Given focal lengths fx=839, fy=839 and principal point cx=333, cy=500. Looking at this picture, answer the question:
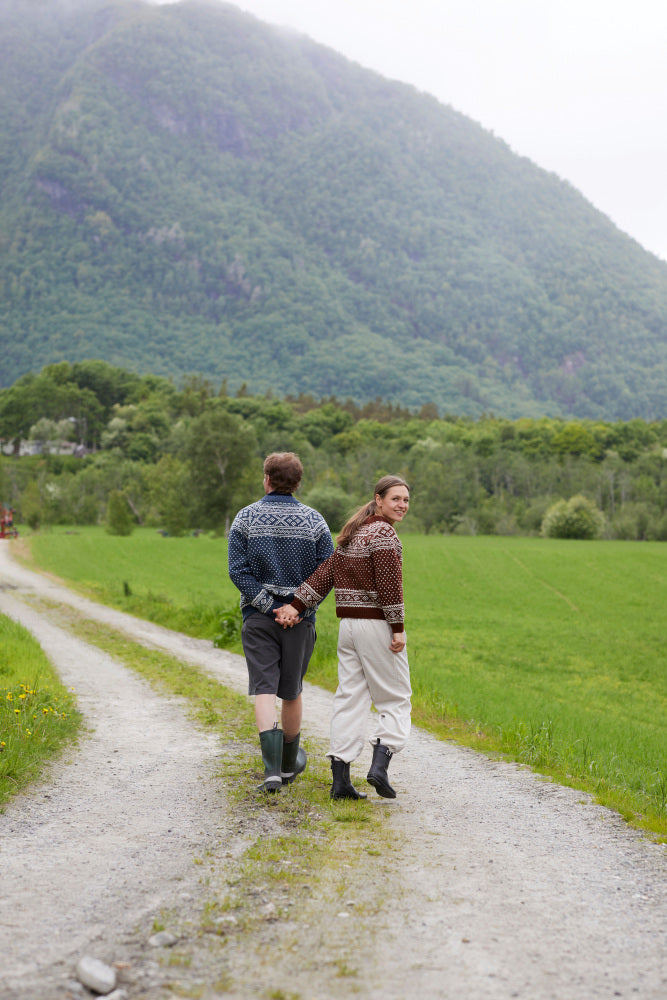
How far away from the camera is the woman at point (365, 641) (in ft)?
21.0

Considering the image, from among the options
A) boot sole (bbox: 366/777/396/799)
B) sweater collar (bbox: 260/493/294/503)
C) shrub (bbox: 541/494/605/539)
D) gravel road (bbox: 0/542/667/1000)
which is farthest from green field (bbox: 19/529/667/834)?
shrub (bbox: 541/494/605/539)

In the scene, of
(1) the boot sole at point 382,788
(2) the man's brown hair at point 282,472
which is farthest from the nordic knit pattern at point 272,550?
(1) the boot sole at point 382,788

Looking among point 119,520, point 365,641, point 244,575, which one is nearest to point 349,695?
point 365,641

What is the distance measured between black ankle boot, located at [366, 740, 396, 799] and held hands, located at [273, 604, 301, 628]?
3.77 ft

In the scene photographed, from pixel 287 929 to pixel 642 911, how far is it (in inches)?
72.0

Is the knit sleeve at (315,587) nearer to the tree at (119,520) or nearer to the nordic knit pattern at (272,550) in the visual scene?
the nordic knit pattern at (272,550)

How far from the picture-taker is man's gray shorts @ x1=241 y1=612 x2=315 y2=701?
6590 mm

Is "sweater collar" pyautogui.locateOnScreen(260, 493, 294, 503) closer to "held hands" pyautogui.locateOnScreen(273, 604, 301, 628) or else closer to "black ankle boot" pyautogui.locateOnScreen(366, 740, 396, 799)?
"held hands" pyautogui.locateOnScreen(273, 604, 301, 628)

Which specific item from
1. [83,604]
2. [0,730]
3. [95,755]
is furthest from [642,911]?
[83,604]

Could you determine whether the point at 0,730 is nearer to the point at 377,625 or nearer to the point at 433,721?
the point at 377,625

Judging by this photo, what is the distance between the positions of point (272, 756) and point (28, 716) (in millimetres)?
3167

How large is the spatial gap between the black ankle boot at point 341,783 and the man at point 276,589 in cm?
44

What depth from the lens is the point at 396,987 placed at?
11.1ft

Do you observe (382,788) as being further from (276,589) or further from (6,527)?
(6,527)
